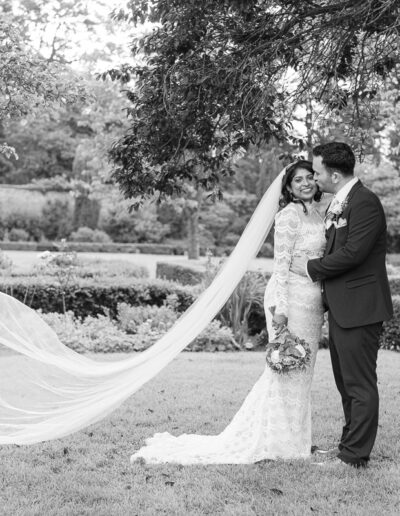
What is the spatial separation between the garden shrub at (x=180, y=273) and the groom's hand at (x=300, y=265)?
1009cm

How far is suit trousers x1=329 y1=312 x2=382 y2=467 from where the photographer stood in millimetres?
4215

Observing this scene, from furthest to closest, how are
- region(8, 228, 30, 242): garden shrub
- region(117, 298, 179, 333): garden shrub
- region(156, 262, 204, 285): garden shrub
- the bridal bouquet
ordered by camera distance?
region(8, 228, 30, 242): garden shrub
region(156, 262, 204, 285): garden shrub
region(117, 298, 179, 333): garden shrub
the bridal bouquet

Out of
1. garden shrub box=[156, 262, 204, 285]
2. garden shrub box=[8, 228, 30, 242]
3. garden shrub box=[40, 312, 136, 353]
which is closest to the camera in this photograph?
garden shrub box=[40, 312, 136, 353]

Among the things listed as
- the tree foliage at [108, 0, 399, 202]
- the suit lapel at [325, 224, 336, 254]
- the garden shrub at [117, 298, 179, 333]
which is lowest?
the garden shrub at [117, 298, 179, 333]

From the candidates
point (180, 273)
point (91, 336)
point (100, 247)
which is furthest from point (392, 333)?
point (100, 247)

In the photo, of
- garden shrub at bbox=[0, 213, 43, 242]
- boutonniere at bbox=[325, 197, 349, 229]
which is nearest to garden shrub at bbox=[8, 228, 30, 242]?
garden shrub at bbox=[0, 213, 43, 242]

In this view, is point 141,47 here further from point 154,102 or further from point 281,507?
point 281,507

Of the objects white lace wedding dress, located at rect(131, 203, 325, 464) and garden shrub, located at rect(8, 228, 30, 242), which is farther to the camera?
garden shrub, located at rect(8, 228, 30, 242)

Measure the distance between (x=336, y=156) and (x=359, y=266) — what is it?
0.73 metres

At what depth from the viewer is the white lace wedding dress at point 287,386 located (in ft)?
15.0

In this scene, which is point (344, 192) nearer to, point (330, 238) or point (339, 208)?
point (339, 208)

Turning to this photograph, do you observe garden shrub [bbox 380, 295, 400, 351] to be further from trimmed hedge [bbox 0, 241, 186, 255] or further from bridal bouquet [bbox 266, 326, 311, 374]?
trimmed hedge [bbox 0, 241, 186, 255]

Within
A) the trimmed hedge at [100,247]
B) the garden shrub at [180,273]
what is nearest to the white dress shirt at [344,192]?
the garden shrub at [180,273]

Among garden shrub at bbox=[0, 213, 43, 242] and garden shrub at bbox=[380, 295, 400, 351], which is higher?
garden shrub at bbox=[0, 213, 43, 242]
